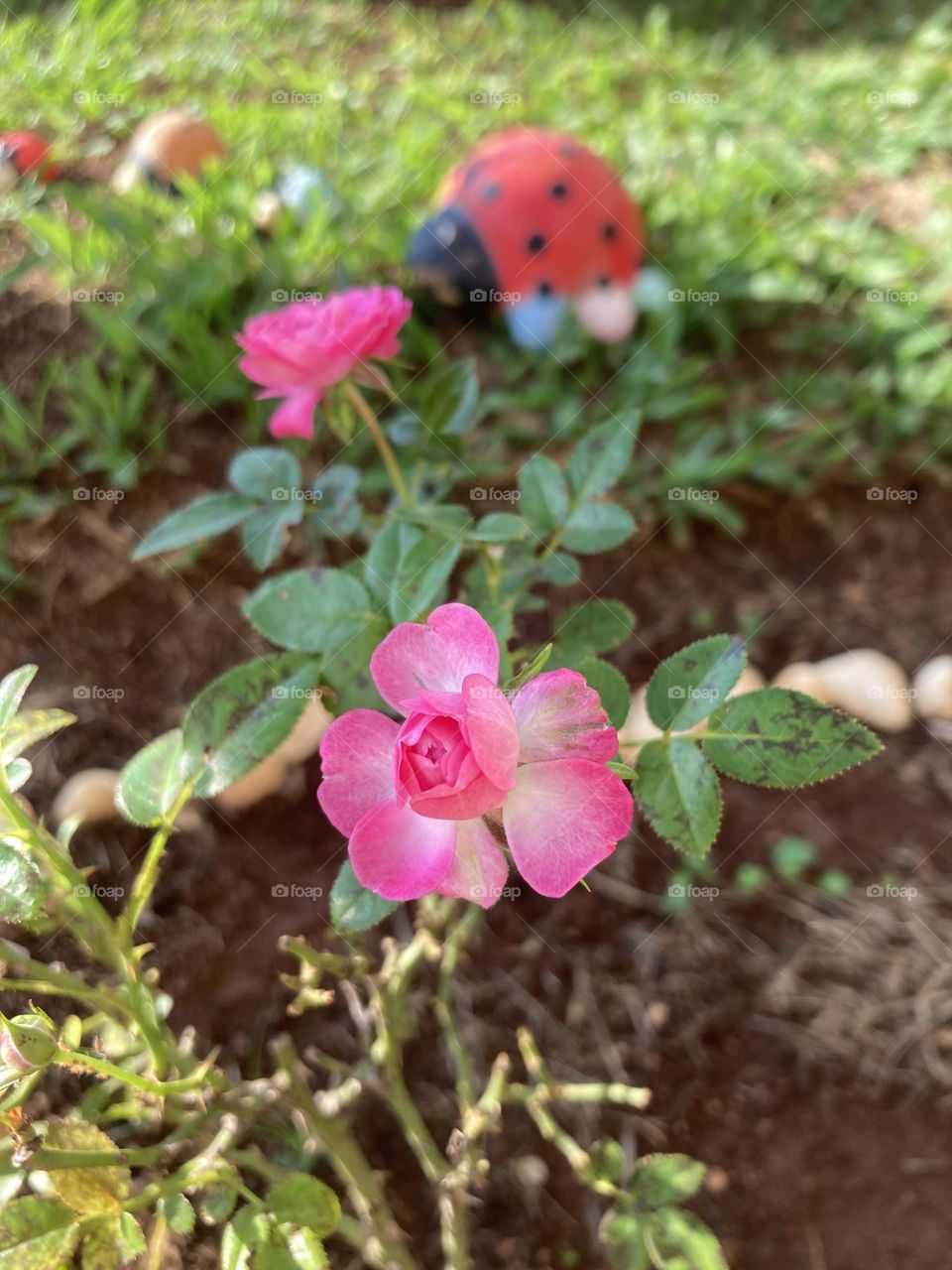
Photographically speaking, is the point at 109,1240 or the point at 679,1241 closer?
the point at 109,1240

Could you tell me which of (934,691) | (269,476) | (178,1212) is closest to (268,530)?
(269,476)

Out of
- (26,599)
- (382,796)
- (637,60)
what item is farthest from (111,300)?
(637,60)

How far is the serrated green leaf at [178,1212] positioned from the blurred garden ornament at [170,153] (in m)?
1.99

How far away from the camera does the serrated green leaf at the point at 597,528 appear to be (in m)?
0.84

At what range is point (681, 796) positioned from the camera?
2.11ft

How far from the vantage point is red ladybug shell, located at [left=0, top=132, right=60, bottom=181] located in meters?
2.07

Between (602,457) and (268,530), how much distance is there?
0.29 meters

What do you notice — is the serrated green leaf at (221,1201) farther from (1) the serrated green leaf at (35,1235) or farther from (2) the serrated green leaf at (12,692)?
(2) the serrated green leaf at (12,692)

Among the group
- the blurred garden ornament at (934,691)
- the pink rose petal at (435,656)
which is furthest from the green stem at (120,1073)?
the blurred garden ornament at (934,691)

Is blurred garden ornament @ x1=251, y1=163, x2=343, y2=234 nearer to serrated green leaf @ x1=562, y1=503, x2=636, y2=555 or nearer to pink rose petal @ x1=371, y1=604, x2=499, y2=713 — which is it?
serrated green leaf @ x1=562, y1=503, x2=636, y2=555

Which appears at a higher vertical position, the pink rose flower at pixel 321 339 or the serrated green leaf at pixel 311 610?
the pink rose flower at pixel 321 339

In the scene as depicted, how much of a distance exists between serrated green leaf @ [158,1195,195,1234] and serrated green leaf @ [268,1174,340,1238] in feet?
0.16

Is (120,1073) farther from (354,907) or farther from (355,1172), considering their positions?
(355,1172)

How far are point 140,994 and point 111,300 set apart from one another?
1521mm
